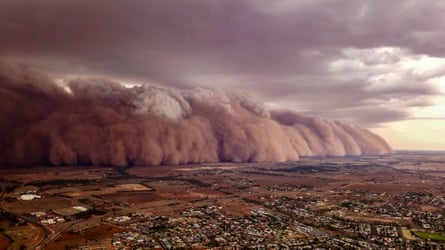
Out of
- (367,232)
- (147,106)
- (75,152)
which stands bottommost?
(367,232)

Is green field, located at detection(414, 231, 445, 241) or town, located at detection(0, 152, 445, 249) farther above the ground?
town, located at detection(0, 152, 445, 249)

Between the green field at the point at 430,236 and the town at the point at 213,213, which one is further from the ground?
the town at the point at 213,213

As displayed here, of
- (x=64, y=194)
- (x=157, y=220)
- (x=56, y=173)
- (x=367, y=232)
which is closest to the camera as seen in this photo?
(x=367, y=232)

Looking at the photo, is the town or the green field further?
the green field

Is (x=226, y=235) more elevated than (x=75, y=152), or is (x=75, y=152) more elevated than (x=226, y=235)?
(x=75, y=152)

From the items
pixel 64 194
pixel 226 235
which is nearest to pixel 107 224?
pixel 226 235

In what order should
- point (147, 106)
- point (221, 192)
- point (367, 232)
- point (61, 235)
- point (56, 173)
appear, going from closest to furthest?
point (61, 235) → point (367, 232) → point (221, 192) → point (56, 173) → point (147, 106)

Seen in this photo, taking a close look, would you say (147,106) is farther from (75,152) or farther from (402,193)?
(402,193)

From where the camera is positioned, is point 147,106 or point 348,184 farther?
point 147,106

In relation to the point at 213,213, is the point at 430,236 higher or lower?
lower

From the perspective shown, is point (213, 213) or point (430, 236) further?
point (213, 213)

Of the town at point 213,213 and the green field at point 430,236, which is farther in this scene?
the green field at point 430,236
